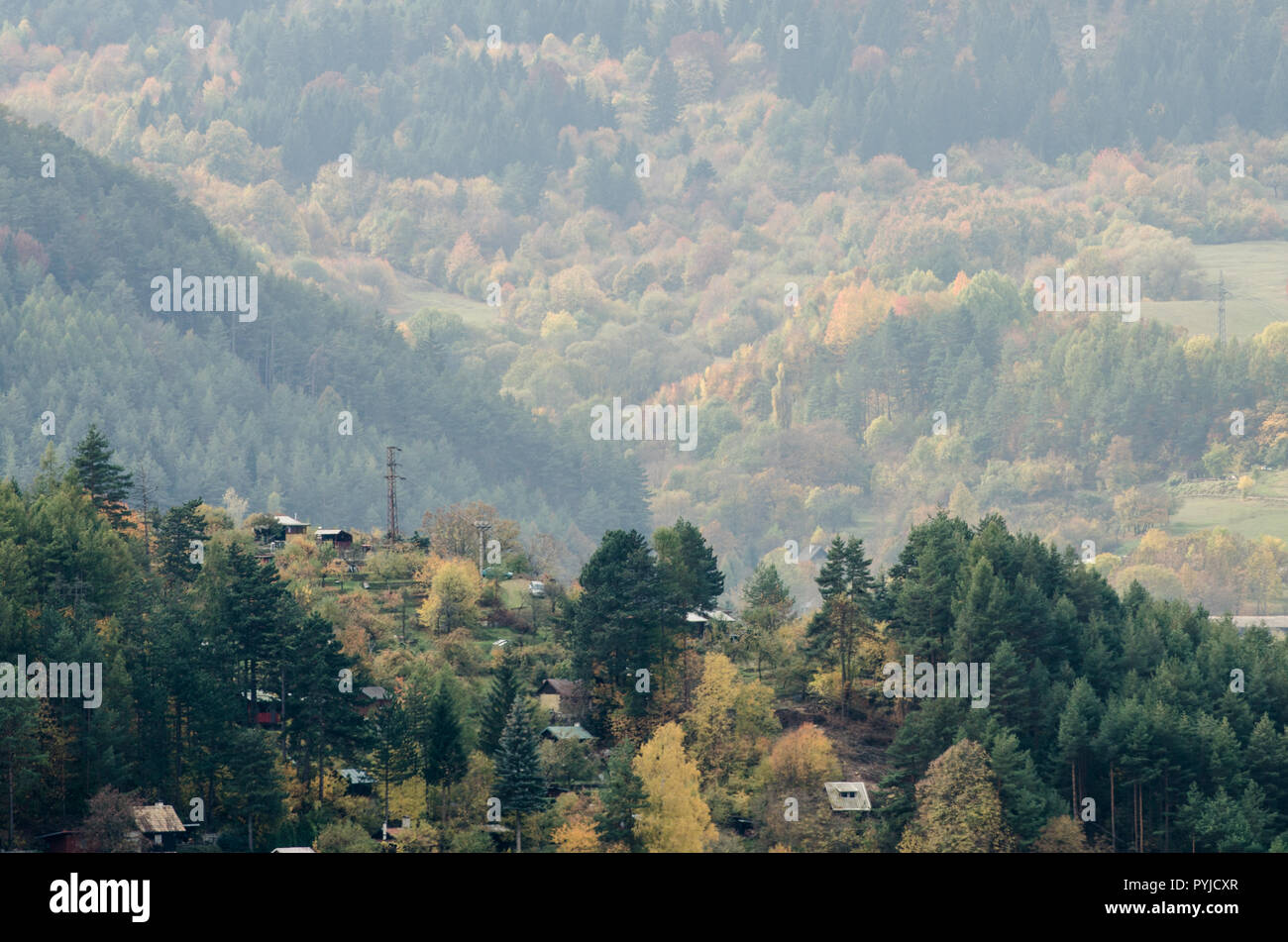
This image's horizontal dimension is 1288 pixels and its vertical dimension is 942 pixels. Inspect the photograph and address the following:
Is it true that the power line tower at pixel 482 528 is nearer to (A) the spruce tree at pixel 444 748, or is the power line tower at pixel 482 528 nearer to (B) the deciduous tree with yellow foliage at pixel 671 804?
(A) the spruce tree at pixel 444 748

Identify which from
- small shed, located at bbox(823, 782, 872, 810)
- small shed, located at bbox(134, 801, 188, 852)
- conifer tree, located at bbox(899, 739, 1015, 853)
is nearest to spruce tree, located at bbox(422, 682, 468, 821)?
small shed, located at bbox(134, 801, 188, 852)

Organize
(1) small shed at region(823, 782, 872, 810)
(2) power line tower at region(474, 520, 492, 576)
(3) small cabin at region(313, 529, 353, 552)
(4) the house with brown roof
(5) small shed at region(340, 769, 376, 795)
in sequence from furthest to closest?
(3) small cabin at region(313, 529, 353, 552) < (2) power line tower at region(474, 520, 492, 576) < (4) the house with brown roof < (1) small shed at region(823, 782, 872, 810) < (5) small shed at region(340, 769, 376, 795)

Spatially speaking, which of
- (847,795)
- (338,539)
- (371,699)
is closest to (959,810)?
(847,795)

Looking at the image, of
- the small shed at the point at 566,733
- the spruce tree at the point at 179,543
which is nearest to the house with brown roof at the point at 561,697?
the small shed at the point at 566,733

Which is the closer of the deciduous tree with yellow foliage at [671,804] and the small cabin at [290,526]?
the deciduous tree with yellow foliage at [671,804]

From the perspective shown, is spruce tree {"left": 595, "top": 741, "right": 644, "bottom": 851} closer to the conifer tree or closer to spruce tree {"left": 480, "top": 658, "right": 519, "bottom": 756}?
spruce tree {"left": 480, "top": 658, "right": 519, "bottom": 756}
